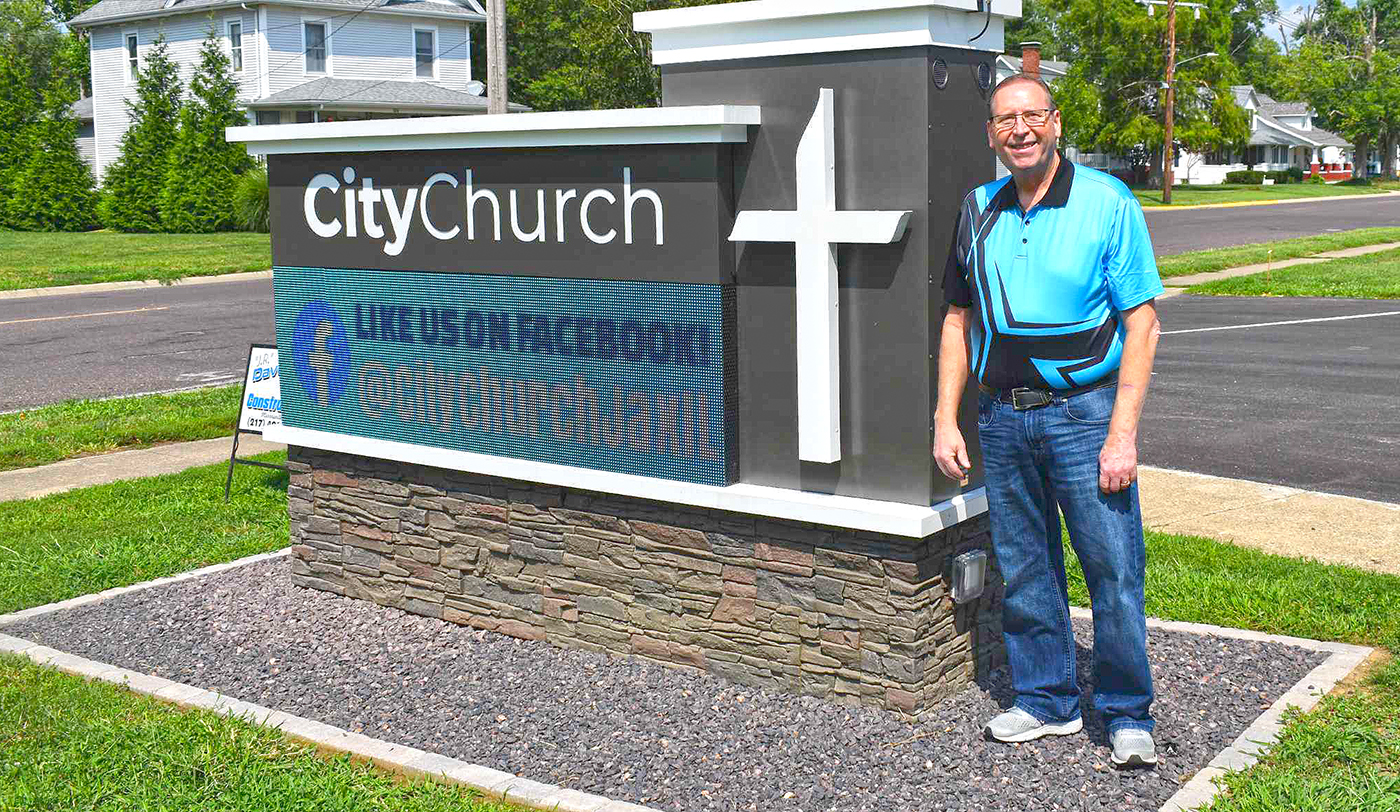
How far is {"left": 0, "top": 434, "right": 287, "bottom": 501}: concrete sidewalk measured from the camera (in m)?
9.19

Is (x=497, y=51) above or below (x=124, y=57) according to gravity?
below

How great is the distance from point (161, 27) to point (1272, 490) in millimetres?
40996

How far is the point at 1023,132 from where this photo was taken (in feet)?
14.4

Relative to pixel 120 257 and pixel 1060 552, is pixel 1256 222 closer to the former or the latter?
pixel 120 257

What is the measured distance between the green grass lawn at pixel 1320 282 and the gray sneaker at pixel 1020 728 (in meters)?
16.6

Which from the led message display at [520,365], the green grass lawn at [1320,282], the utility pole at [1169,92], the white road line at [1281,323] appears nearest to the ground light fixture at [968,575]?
the led message display at [520,365]

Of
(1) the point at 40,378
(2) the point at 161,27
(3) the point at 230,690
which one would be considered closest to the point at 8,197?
(2) the point at 161,27

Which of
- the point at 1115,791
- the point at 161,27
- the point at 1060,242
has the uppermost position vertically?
the point at 161,27

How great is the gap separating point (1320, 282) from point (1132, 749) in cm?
1829

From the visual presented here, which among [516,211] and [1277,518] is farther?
[1277,518]

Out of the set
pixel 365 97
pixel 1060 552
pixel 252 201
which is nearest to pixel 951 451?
pixel 1060 552

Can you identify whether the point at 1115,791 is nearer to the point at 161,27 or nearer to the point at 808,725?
the point at 808,725

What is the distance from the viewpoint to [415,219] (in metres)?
6.21

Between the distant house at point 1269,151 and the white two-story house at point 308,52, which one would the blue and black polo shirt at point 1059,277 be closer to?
the white two-story house at point 308,52
